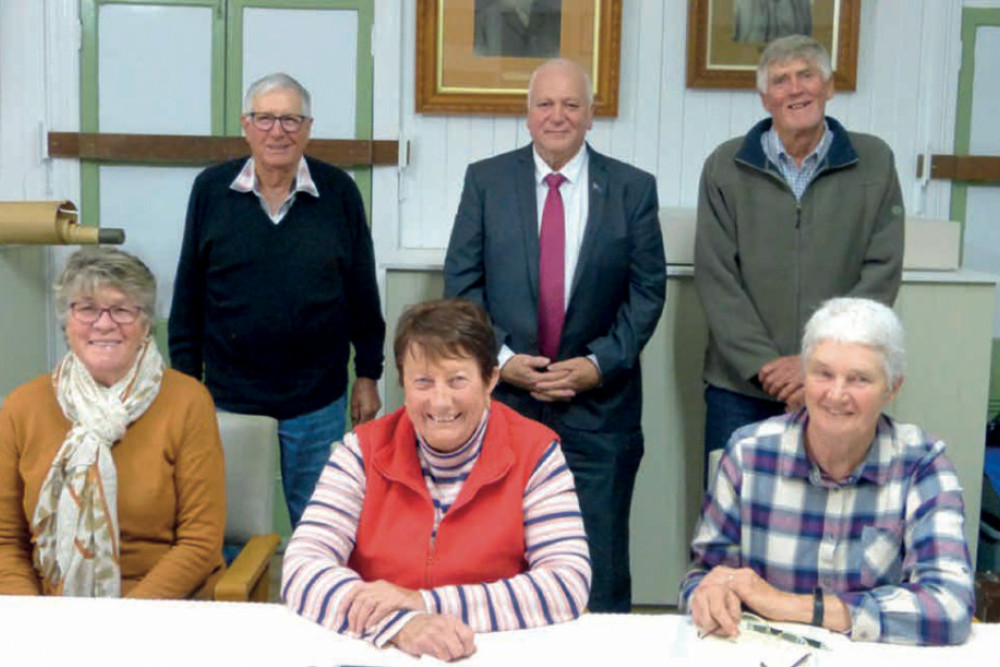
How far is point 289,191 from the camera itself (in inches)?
107

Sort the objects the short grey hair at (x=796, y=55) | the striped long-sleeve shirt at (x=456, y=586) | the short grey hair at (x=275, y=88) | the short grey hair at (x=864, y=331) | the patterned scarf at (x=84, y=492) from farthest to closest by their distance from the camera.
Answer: the short grey hair at (x=275, y=88) < the short grey hair at (x=796, y=55) < the patterned scarf at (x=84, y=492) < the short grey hair at (x=864, y=331) < the striped long-sleeve shirt at (x=456, y=586)

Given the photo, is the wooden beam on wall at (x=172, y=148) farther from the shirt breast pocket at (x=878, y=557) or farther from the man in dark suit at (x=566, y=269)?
the shirt breast pocket at (x=878, y=557)

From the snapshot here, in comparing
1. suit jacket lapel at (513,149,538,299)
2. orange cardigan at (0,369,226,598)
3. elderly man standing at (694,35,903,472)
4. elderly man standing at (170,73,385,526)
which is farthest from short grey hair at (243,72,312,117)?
elderly man standing at (694,35,903,472)

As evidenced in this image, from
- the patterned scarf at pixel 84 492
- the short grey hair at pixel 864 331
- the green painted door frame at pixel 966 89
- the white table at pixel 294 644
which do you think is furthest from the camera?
the green painted door frame at pixel 966 89

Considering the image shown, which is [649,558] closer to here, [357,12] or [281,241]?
[281,241]

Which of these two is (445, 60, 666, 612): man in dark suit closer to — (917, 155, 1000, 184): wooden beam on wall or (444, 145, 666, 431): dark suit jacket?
(444, 145, 666, 431): dark suit jacket

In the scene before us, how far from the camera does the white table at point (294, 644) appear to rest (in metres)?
1.50

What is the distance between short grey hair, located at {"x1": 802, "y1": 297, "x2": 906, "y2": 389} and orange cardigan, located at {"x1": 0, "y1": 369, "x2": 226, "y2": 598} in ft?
3.50

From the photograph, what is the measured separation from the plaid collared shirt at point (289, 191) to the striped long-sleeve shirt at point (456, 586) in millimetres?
980

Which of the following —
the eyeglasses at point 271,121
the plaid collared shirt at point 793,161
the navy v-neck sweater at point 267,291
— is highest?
the eyeglasses at point 271,121

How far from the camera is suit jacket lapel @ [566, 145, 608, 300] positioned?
2.62m

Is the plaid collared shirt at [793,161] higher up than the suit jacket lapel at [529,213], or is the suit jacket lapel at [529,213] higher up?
the plaid collared shirt at [793,161]

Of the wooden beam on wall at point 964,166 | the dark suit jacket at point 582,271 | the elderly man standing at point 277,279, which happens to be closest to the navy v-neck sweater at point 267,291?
the elderly man standing at point 277,279

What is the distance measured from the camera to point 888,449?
1.78 metres
